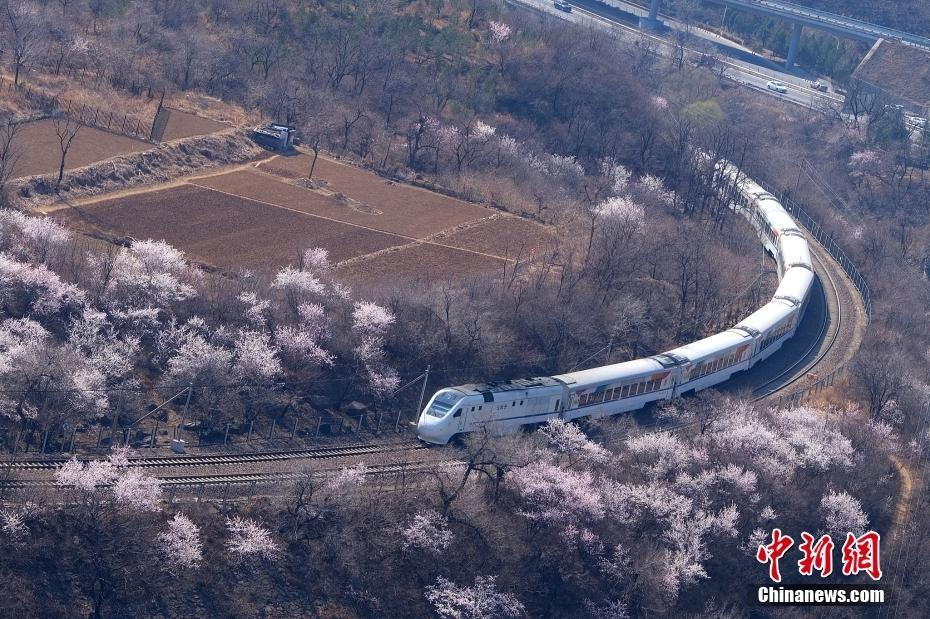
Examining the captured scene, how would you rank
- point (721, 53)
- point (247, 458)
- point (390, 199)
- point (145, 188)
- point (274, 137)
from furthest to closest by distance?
1. point (721, 53)
2. point (274, 137)
3. point (390, 199)
4. point (145, 188)
5. point (247, 458)

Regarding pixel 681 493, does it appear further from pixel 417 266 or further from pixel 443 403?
pixel 417 266

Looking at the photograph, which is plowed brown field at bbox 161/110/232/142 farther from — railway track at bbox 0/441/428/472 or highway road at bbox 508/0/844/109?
highway road at bbox 508/0/844/109

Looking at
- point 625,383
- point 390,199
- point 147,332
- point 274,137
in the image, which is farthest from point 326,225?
point 625,383

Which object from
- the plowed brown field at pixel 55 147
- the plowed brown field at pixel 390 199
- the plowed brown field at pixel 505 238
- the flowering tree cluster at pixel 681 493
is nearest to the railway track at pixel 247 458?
the flowering tree cluster at pixel 681 493

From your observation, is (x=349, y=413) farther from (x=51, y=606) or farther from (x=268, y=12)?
(x=268, y=12)

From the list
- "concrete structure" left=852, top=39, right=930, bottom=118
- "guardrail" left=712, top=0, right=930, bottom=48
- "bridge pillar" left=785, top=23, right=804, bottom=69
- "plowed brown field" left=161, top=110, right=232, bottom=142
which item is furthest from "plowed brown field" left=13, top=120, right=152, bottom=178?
"bridge pillar" left=785, top=23, right=804, bottom=69

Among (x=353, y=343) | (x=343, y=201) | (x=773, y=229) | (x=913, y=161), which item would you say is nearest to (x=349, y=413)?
(x=353, y=343)
